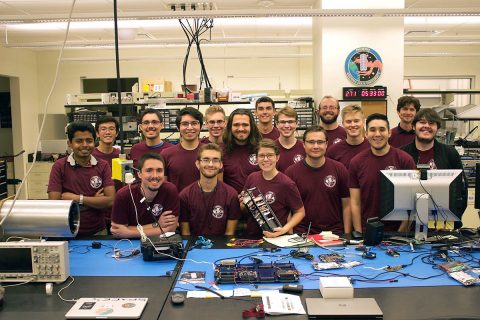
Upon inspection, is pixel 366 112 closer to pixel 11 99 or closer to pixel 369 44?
pixel 369 44

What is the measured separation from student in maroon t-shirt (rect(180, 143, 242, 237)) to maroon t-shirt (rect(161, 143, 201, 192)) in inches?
14.1

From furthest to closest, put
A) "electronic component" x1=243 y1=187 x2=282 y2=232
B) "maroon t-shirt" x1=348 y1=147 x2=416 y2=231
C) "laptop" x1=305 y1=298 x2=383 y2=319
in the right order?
"maroon t-shirt" x1=348 y1=147 x2=416 y2=231, "electronic component" x1=243 y1=187 x2=282 y2=232, "laptop" x1=305 y1=298 x2=383 y2=319

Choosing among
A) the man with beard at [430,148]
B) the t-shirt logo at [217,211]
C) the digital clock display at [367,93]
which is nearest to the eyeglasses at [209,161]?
the t-shirt logo at [217,211]

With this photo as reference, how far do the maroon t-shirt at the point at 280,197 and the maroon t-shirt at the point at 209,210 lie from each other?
160 millimetres

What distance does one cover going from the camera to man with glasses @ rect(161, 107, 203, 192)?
3.13 meters

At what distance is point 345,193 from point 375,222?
535 millimetres

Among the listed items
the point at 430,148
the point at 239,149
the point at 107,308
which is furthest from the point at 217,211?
the point at 430,148

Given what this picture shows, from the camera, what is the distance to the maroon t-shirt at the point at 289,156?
325 centimetres

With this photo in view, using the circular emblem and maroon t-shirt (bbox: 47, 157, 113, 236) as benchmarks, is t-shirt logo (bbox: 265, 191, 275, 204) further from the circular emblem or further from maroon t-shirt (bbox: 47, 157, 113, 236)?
the circular emblem

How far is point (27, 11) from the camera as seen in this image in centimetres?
538

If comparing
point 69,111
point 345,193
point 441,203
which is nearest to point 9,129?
point 69,111

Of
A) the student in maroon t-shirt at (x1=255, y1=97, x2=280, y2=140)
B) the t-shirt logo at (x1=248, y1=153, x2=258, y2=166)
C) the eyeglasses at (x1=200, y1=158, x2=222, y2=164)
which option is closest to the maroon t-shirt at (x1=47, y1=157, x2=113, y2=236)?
the eyeglasses at (x1=200, y1=158, x2=222, y2=164)

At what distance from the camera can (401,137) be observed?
3.63 metres

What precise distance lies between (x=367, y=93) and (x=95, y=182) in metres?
3.22
